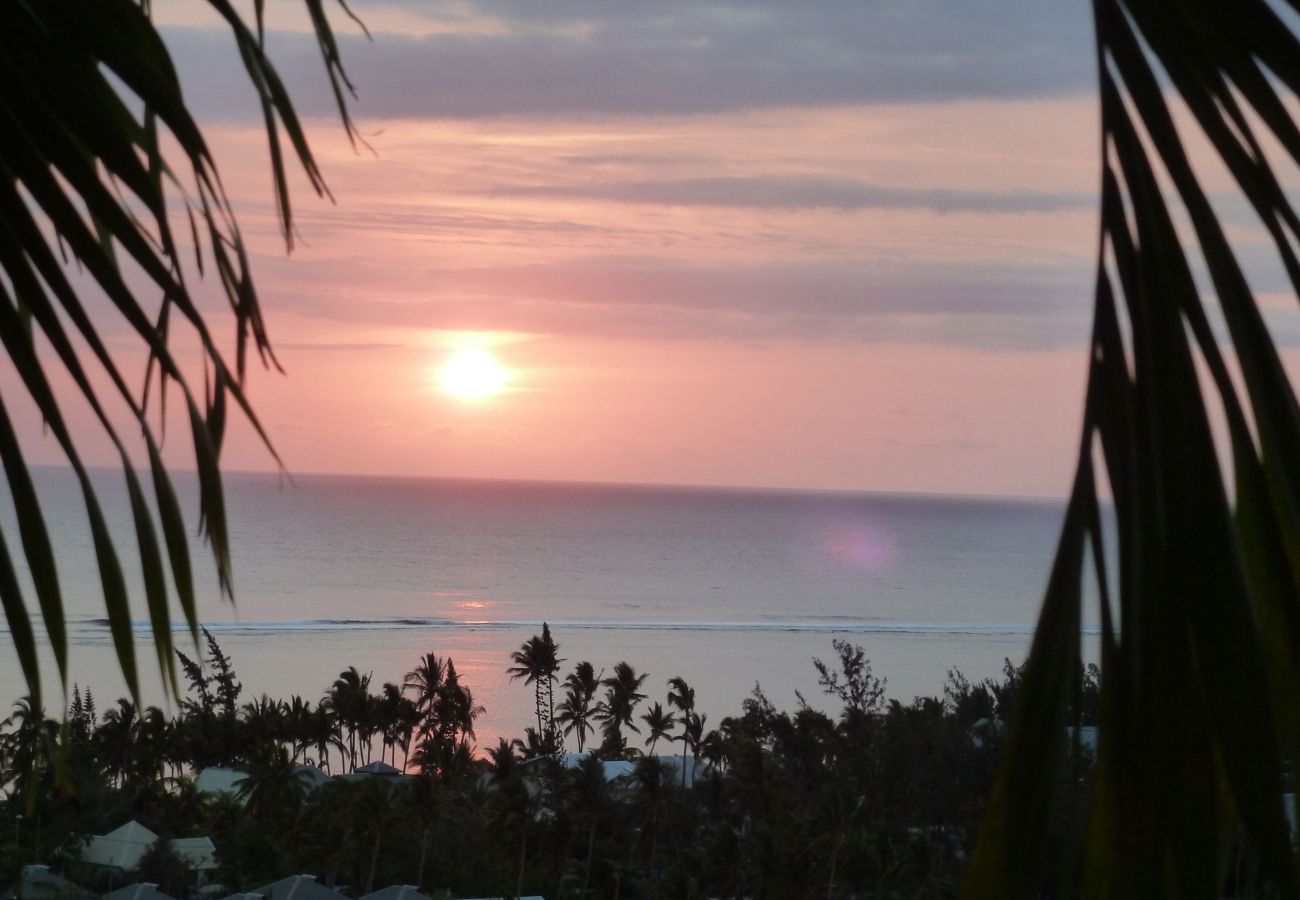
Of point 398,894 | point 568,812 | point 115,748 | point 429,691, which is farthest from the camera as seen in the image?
point 429,691

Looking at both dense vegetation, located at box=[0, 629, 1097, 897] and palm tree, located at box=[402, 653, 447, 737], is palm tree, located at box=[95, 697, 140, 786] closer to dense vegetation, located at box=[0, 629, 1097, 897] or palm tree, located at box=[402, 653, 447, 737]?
dense vegetation, located at box=[0, 629, 1097, 897]

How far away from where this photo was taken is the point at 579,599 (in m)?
76.1

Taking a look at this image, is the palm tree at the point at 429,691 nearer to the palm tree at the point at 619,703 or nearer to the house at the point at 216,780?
the palm tree at the point at 619,703

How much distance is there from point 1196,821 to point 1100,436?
6.9 inches

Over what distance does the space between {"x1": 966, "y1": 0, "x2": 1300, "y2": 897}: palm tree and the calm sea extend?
25.9 metres

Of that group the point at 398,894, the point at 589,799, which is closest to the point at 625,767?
the point at 589,799

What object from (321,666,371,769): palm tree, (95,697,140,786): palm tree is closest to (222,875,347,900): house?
(95,697,140,786): palm tree

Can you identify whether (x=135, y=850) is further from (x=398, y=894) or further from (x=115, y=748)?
(x=115, y=748)

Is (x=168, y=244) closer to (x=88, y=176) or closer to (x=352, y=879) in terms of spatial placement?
(x=88, y=176)

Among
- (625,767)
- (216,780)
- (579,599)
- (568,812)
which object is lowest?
(568,812)

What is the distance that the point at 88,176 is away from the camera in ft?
3.09

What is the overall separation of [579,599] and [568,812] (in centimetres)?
4835

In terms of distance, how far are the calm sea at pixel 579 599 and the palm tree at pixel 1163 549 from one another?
25872 millimetres

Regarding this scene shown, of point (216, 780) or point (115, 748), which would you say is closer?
point (216, 780)
